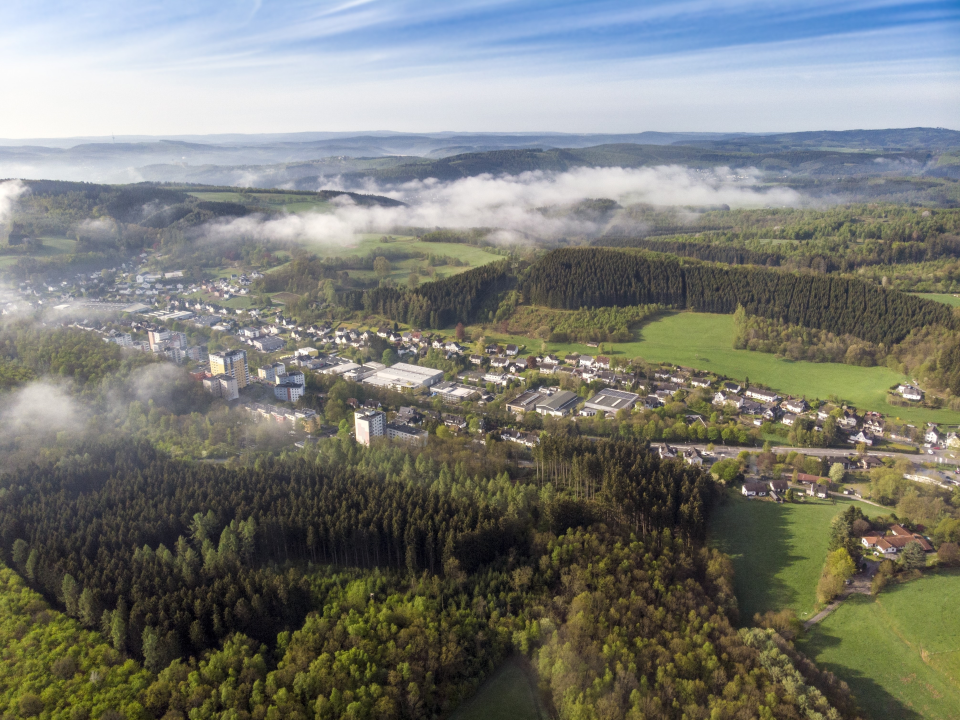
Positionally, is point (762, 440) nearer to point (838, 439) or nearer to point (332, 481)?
point (838, 439)

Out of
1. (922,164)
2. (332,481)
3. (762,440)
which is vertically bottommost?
(762,440)

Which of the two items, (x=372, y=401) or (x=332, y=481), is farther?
(x=372, y=401)

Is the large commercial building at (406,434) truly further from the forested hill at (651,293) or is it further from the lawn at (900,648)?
the forested hill at (651,293)

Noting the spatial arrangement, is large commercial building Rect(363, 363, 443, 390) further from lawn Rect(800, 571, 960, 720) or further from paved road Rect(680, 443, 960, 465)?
lawn Rect(800, 571, 960, 720)

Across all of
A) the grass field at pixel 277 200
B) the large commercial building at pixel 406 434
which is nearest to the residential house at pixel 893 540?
the large commercial building at pixel 406 434

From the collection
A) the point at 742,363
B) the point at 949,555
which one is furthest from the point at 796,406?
the point at 949,555

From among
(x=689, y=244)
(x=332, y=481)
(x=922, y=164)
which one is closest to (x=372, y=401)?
(x=332, y=481)

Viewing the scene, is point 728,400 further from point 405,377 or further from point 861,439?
point 405,377
